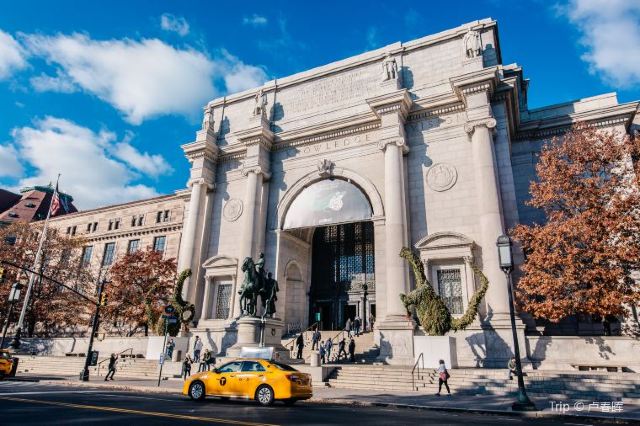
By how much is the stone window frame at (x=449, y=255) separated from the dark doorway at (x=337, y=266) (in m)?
8.14

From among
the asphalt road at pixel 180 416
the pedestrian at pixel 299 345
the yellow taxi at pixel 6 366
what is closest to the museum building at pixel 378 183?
the pedestrian at pixel 299 345

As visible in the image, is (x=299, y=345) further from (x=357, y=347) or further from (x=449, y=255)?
(x=449, y=255)

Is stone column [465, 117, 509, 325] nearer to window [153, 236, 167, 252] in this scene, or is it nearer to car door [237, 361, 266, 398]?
car door [237, 361, 266, 398]

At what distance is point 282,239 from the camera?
99.8 ft

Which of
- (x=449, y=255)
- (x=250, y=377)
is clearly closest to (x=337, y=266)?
(x=449, y=255)

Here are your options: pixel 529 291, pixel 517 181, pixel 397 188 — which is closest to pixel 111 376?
pixel 397 188

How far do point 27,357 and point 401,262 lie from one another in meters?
26.9

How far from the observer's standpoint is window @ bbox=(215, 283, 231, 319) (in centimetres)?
3033

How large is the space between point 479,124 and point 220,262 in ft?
64.7

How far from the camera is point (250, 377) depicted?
12.7 metres

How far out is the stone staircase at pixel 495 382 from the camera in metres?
14.0

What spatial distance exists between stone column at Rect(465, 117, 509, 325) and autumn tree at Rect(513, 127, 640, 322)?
114cm

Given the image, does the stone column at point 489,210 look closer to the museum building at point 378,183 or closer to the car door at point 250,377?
the museum building at point 378,183

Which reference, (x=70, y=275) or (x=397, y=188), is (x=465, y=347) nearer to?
(x=397, y=188)
